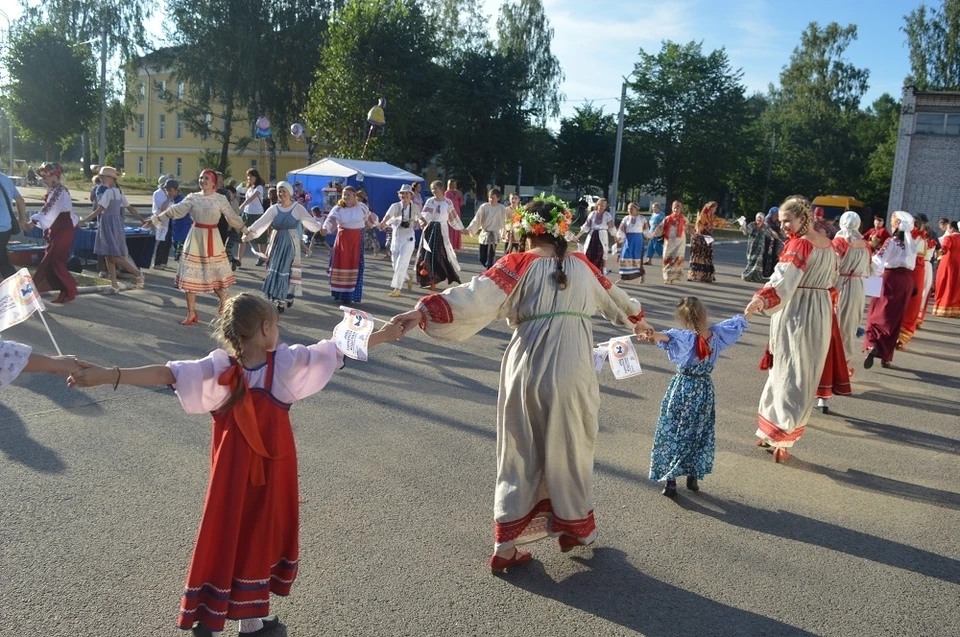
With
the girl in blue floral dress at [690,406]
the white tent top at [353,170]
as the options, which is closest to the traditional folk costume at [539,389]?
the girl in blue floral dress at [690,406]

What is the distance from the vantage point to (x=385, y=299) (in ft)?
43.3

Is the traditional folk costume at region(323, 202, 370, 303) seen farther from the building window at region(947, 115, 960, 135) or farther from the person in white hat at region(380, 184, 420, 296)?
the building window at region(947, 115, 960, 135)

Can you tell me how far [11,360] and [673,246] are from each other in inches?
632

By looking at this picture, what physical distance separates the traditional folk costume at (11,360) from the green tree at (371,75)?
3503cm

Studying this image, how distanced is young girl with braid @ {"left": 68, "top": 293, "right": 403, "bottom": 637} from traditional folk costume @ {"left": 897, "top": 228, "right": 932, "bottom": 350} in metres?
9.27

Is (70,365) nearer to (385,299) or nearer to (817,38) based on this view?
(385,299)

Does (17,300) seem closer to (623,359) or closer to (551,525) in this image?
(551,525)

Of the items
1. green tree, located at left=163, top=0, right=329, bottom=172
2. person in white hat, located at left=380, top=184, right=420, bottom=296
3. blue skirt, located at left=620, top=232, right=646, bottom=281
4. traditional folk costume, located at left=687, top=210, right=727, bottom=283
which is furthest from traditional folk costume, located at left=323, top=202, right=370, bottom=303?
green tree, located at left=163, top=0, right=329, bottom=172

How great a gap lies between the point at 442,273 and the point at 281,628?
11028 mm

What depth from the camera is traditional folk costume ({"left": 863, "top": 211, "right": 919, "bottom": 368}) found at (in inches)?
378

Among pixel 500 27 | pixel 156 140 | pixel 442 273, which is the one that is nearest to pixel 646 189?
pixel 500 27

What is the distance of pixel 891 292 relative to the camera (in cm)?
964

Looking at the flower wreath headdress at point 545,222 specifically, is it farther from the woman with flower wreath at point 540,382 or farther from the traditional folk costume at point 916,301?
the traditional folk costume at point 916,301

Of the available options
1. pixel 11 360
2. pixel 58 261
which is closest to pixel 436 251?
pixel 58 261
